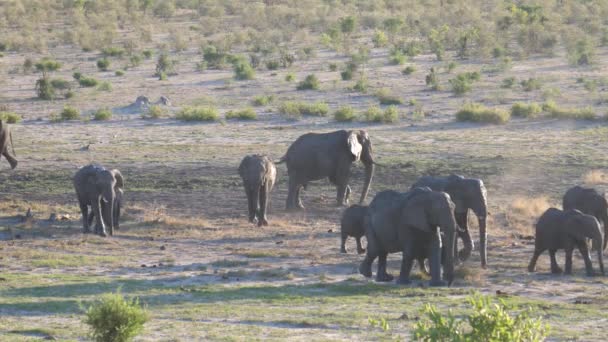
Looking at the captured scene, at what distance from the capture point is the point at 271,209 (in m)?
24.8

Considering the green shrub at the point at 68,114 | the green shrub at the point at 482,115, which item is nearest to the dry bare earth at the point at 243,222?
the green shrub at the point at 482,115

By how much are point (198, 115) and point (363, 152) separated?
10022 millimetres

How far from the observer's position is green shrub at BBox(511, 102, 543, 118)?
115 feet

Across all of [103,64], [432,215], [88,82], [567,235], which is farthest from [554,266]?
[103,64]

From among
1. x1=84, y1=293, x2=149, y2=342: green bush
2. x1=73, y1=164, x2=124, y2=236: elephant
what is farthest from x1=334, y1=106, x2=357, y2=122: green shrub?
x1=84, y1=293, x2=149, y2=342: green bush

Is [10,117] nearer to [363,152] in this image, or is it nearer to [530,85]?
[363,152]

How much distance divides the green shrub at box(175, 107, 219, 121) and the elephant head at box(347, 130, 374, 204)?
9.72 meters

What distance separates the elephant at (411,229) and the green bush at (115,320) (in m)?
6.05

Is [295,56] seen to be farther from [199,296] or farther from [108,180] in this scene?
[199,296]

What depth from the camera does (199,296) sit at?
16078mm

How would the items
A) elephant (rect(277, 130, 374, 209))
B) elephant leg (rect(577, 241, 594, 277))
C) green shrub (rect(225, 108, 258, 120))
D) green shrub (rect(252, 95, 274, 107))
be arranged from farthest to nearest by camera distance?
green shrub (rect(252, 95, 274, 107)) < green shrub (rect(225, 108, 258, 120)) < elephant (rect(277, 130, 374, 209)) < elephant leg (rect(577, 241, 594, 277))

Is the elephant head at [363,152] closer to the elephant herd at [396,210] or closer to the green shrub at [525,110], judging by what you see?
the elephant herd at [396,210]

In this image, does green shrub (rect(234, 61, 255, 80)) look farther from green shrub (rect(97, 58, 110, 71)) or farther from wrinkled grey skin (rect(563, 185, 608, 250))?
wrinkled grey skin (rect(563, 185, 608, 250))

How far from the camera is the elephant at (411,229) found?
1642 centimetres
